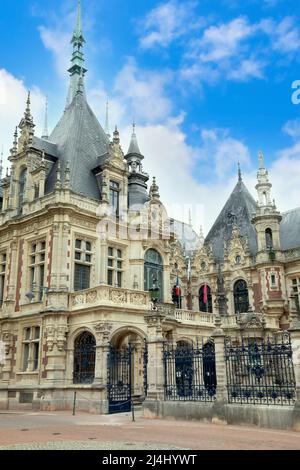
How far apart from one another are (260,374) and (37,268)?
16436 mm

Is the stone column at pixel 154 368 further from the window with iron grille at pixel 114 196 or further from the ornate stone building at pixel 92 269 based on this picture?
the window with iron grille at pixel 114 196

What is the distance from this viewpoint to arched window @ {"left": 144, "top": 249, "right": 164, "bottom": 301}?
2945cm

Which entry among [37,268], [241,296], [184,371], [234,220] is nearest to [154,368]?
[184,371]

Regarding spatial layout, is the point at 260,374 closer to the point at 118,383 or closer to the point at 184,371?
the point at 184,371

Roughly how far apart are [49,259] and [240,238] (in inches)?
764

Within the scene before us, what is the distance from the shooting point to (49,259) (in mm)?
25453

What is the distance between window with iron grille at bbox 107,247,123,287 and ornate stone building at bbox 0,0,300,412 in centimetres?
7

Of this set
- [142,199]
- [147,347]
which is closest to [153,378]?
[147,347]

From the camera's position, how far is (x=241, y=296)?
37500mm

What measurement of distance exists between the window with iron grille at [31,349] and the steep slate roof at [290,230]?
2214 centimetres

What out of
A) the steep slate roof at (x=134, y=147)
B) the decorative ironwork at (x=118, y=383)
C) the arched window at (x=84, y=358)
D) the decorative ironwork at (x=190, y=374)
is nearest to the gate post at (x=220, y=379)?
the decorative ironwork at (x=190, y=374)

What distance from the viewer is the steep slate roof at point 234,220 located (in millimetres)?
40919

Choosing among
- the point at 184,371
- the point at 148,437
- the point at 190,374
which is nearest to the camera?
the point at 148,437
